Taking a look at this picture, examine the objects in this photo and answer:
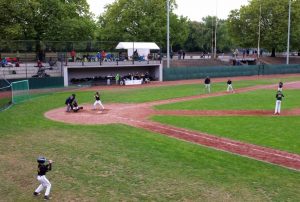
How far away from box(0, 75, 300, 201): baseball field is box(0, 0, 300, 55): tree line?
2336 cm

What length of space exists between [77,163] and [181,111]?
43.8ft

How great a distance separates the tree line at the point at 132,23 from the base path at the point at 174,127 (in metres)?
21.1

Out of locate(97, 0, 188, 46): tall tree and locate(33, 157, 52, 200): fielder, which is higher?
locate(97, 0, 188, 46): tall tree

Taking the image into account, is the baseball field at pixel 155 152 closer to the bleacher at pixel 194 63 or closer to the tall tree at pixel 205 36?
the bleacher at pixel 194 63

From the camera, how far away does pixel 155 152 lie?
15.5 meters

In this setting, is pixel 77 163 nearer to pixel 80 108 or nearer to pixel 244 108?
pixel 80 108

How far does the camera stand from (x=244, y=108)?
89.6 ft

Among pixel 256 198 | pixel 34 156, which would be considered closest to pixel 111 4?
pixel 34 156

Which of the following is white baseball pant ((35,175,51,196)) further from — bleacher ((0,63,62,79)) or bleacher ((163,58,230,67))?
bleacher ((163,58,230,67))

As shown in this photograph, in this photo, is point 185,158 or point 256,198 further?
point 185,158

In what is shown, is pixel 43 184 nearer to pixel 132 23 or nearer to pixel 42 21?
pixel 42 21

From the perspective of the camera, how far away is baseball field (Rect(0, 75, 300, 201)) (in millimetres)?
11469

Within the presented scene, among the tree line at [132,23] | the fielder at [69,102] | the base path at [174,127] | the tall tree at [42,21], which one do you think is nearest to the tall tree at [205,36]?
the tree line at [132,23]

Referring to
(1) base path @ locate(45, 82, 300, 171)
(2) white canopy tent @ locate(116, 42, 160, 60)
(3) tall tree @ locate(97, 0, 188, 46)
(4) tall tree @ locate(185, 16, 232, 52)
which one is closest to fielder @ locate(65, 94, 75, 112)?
(1) base path @ locate(45, 82, 300, 171)
